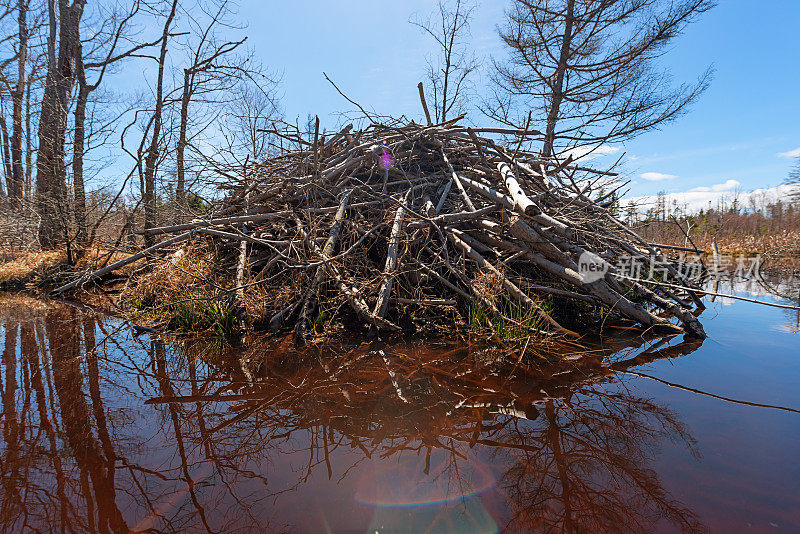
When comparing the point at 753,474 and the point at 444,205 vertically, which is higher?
the point at 444,205

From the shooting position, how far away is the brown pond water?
1.34m

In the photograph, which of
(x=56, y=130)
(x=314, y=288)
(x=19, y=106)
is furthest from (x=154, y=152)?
(x=314, y=288)

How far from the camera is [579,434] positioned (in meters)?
1.86

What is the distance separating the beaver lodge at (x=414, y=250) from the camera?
366 centimetres

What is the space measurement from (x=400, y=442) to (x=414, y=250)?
2.75 meters

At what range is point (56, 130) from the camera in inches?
321

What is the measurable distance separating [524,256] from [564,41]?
975 centimetres

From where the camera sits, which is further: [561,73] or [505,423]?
[561,73]

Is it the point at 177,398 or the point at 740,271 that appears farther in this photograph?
the point at 740,271

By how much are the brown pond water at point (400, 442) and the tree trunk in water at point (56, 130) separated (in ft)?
20.7

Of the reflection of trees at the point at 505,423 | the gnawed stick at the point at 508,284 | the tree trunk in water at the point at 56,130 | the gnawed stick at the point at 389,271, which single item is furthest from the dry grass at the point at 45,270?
the reflection of trees at the point at 505,423

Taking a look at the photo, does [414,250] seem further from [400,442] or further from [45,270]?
[45,270]

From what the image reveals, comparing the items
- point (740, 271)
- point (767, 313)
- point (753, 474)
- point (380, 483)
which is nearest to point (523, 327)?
point (753, 474)

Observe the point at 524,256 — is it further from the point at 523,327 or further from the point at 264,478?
the point at 264,478
